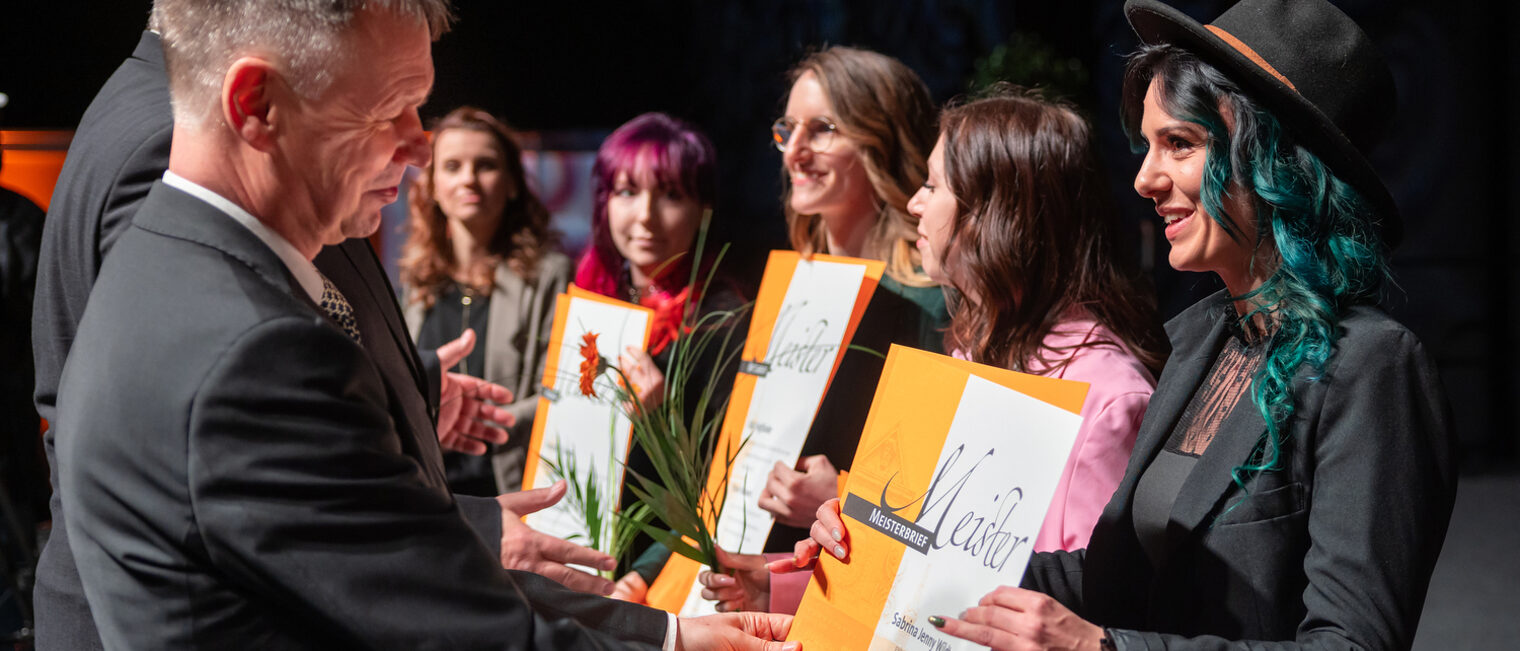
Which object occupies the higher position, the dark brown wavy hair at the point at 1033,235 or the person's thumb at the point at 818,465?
the dark brown wavy hair at the point at 1033,235

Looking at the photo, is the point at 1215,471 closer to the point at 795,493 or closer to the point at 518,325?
the point at 795,493

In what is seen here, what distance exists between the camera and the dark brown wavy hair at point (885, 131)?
7.99 ft

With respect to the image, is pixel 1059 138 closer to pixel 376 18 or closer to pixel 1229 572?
pixel 1229 572

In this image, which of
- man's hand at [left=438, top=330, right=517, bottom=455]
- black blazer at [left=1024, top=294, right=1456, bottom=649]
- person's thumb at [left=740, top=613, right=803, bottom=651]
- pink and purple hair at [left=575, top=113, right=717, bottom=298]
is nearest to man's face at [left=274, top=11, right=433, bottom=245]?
person's thumb at [left=740, top=613, right=803, bottom=651]

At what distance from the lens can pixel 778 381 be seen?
1934mm

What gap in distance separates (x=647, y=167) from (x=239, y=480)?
2.19 m

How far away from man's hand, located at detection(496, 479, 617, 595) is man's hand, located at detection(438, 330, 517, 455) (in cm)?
54

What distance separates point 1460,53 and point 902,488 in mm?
6229

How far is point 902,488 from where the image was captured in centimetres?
129

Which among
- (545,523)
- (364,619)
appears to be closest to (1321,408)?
(364,619)

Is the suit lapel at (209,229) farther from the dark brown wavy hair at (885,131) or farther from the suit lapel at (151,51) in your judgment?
the dark brown wavy hair at (885,131)

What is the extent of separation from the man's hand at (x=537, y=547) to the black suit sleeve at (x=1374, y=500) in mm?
841

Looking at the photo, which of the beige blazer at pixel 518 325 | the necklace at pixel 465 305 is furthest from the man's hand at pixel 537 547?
the necklace at pixel 465 305

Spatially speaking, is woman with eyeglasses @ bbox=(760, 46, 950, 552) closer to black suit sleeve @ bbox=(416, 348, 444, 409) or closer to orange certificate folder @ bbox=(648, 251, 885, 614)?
orange certificate folder @ bbox=(648, 251, 885, 614)
